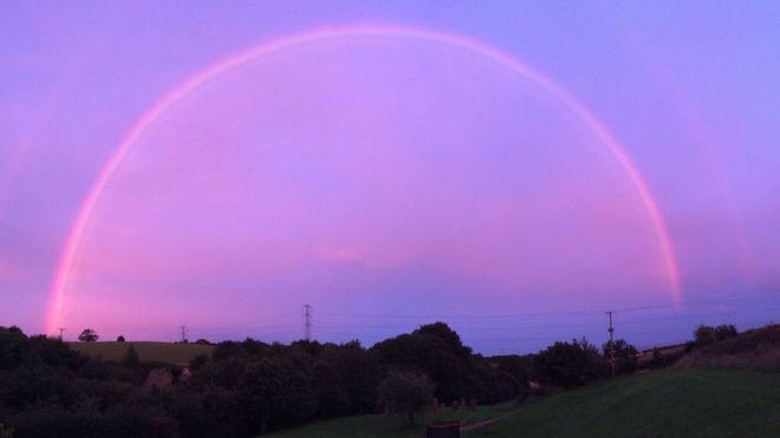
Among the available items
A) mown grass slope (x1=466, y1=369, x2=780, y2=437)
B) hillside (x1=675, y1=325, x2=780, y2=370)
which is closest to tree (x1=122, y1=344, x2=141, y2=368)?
mown grass slope (x1=466, y1=369, x2=780, y2=437)

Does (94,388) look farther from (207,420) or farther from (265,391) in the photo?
(265,391)

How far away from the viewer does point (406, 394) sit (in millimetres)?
63656

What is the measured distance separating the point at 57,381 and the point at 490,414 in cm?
3543

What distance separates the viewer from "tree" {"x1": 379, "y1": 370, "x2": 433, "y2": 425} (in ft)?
209

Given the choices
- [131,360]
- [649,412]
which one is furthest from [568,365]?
[131,360]

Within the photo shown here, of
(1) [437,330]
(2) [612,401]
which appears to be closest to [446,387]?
(1) [437,330]

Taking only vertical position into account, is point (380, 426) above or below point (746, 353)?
below

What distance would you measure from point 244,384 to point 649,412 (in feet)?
150

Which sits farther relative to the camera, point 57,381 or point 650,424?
point 57,381

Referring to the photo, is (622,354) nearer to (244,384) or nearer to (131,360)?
(244,384)

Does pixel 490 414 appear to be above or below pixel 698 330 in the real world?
below

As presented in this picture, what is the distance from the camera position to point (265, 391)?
77.7 metres

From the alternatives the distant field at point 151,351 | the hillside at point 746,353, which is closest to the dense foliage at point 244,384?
the distant field at point 151,351

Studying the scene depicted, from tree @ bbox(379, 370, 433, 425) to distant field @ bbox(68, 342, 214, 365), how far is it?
176ft
